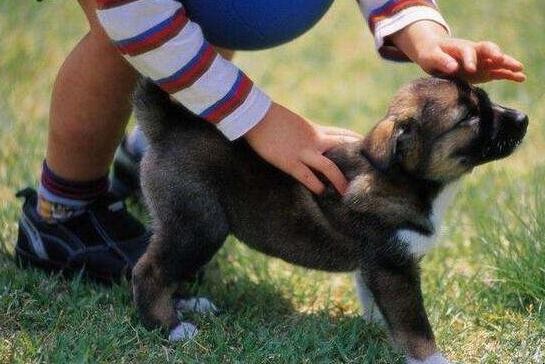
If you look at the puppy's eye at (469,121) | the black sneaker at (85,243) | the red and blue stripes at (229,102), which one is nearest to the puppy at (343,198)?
the puppy's eye at (469,121)

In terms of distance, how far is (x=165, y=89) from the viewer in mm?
2777

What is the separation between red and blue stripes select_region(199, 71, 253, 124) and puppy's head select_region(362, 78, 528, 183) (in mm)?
368

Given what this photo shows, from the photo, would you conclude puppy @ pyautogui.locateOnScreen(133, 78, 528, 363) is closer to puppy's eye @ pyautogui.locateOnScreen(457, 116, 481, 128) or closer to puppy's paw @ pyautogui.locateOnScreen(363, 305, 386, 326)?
puppy's eye @ pyautogui.locateOnScreen(457, 116, 481, 128)

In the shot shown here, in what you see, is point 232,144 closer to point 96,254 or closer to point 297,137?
point 297,137

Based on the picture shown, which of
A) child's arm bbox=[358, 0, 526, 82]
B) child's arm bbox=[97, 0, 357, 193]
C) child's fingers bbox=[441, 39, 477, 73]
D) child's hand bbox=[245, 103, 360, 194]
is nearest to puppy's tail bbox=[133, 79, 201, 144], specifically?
child's arm bbox=[97, 0, 357, 193]

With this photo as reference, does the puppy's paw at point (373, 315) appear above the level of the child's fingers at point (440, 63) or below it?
below

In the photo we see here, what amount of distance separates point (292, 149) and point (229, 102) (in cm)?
22

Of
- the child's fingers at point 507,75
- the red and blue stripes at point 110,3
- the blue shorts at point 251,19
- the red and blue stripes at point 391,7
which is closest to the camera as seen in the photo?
the red and blue stripes at point 110,3

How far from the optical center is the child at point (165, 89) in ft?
8.89

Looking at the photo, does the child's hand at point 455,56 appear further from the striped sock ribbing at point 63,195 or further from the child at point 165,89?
the striped sock ribbing at point 63,195

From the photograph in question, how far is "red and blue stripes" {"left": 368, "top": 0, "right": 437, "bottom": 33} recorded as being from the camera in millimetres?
2982

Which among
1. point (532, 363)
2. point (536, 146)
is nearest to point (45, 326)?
point (532, 363)

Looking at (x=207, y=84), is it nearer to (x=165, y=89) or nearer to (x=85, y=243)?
(x=165, y=89)

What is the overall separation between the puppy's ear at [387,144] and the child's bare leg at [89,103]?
0.81 metres
